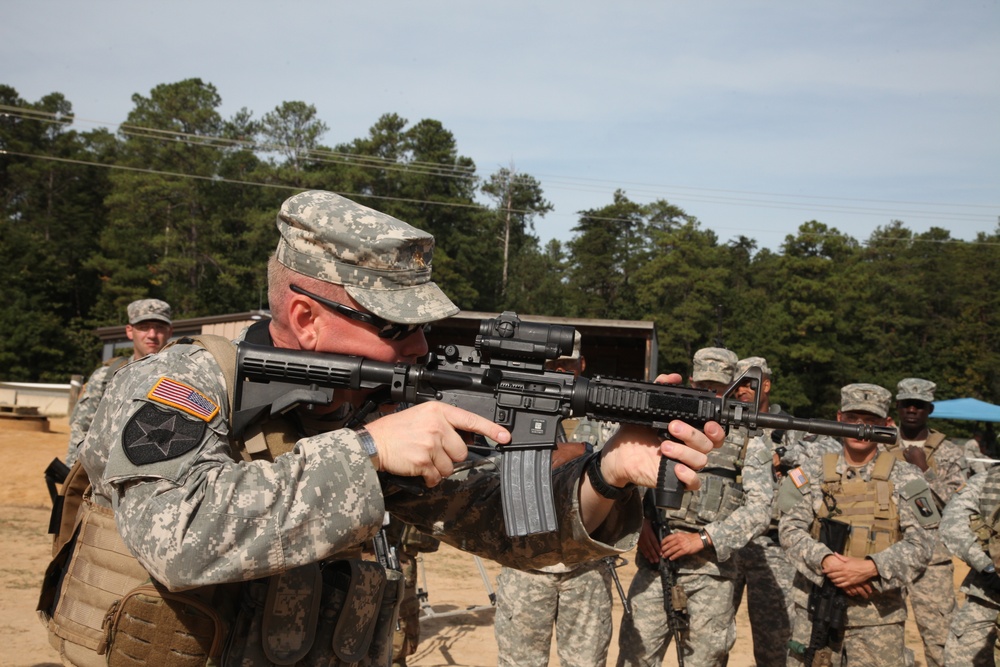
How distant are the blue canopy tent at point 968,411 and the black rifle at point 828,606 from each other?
17565 mm

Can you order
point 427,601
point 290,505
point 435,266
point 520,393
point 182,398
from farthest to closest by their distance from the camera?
point 435,266 < point 427,601 < point 520,393 < point 182,398 < point 290,505

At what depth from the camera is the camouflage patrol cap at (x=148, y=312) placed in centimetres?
844

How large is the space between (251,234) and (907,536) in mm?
46674

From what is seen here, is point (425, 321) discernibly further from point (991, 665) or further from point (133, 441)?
point (991, 665)

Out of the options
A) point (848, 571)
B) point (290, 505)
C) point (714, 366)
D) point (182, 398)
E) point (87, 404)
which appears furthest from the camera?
point (87, 404)

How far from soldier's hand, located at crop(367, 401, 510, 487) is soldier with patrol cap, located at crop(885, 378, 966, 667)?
6.91 metres

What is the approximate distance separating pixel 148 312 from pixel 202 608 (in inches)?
263

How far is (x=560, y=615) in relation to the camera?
20.9 feet

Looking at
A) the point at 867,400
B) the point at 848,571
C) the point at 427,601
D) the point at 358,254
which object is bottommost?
the point at 427,601

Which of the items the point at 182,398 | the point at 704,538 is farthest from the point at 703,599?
the point at 182,398

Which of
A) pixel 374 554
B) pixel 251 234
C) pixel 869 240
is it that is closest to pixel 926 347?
pixel 869 240

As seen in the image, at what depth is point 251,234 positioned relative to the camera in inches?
1935

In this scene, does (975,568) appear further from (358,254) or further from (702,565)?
(358,254)

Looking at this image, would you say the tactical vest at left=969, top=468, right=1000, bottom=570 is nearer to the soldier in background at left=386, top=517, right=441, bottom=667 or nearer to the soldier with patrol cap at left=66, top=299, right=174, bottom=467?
the soldier in background at left=386, top=517, right=441, bottom=667
